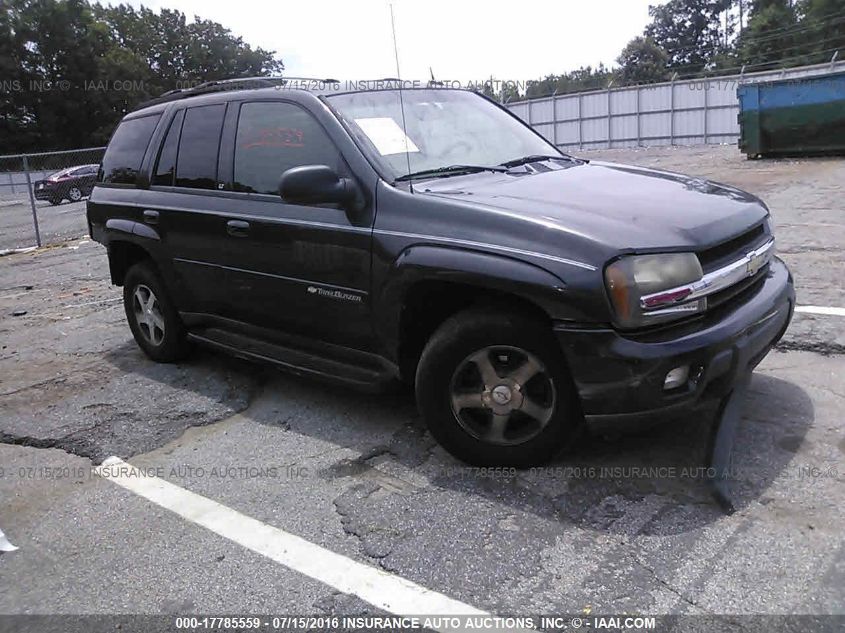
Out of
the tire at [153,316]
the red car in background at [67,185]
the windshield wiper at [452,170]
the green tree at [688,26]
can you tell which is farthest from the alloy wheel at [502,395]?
the green tree at [688,26]

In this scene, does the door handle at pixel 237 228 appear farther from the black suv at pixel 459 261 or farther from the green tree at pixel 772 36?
the green tree at pixel 772 36

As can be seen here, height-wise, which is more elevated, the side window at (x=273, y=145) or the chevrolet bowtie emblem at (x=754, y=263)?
the side window at (x=273, y=145)

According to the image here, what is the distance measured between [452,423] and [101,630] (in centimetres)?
165

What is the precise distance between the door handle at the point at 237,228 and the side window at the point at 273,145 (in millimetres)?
210

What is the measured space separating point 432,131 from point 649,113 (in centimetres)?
2893

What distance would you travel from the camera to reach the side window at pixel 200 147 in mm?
4629

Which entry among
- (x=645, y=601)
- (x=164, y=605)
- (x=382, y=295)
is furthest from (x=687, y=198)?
(x=164, y=605)

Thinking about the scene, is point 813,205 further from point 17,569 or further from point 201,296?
point 17,569

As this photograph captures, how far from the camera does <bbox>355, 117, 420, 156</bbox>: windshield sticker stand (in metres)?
3.86

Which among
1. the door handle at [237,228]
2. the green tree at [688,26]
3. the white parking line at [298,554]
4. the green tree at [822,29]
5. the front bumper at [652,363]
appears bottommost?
the white parking line at [298,554]

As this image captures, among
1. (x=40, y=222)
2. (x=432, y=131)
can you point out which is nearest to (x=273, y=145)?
(x=432, y=131)

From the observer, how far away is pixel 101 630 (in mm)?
2637

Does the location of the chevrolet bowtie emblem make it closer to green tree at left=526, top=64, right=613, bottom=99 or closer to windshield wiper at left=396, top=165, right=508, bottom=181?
windshield wiper at left=396, top=165, right=508, bottom=181

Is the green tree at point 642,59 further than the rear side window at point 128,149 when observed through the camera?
Yes
